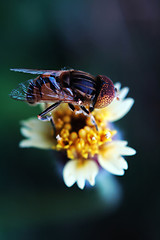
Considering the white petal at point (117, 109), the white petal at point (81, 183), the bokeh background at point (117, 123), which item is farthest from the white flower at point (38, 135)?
the white petal at point (117, 109)

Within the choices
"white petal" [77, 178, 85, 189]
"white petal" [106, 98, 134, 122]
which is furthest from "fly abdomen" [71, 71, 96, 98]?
"white petal" [77, 178, 85, 189]

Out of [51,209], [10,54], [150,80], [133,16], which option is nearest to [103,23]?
[133,16]

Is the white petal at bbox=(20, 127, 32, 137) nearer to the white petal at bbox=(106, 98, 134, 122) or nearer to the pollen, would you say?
the pollen

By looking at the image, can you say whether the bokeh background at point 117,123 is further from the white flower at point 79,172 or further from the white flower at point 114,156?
the white flower at point 114,156

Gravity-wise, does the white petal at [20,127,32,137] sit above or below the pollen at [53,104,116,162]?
above

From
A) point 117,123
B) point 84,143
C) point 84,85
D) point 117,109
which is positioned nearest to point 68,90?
point 84,85
